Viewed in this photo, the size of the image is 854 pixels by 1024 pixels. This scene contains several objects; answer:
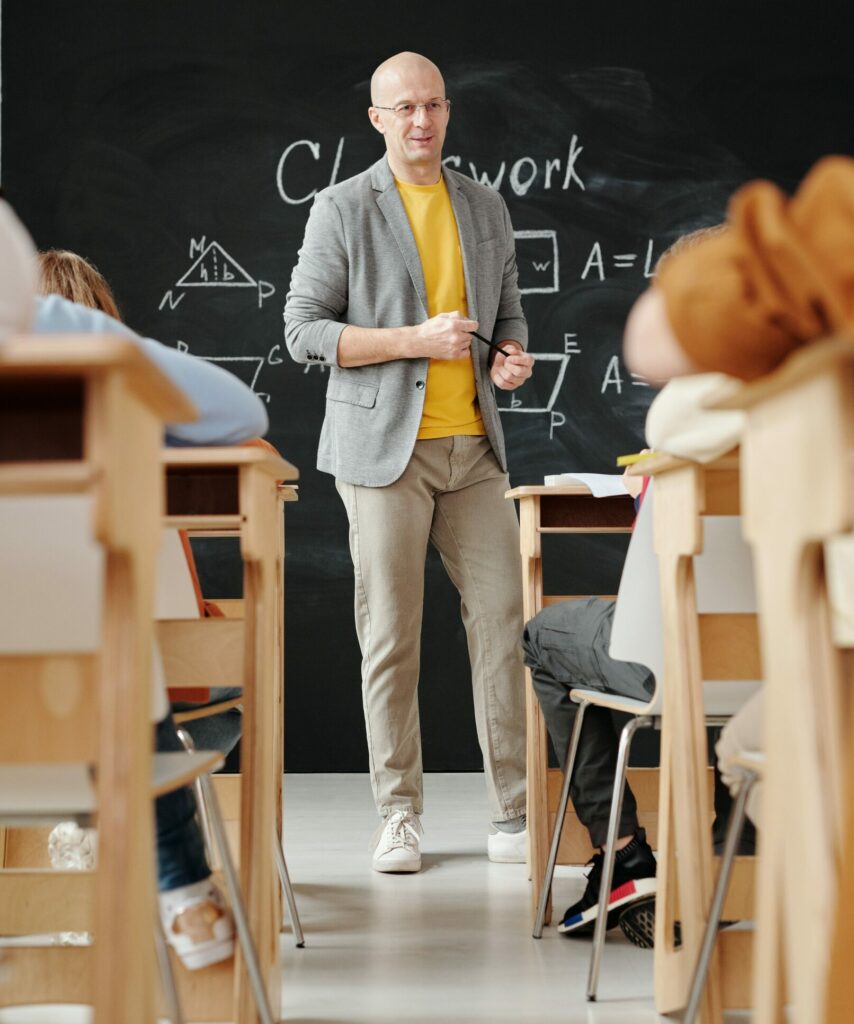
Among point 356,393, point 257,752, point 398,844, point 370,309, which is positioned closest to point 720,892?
point 257,752

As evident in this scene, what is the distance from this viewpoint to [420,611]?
3.11 meters

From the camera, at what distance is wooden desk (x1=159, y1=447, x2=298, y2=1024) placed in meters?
1.73

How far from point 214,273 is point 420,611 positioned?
1.89 meters

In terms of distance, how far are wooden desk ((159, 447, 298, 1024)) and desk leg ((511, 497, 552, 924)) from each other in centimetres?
81

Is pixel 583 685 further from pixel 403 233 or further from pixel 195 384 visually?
pixel 403 233

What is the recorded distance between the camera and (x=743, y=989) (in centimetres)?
173

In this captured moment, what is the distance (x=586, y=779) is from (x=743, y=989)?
2.06ft

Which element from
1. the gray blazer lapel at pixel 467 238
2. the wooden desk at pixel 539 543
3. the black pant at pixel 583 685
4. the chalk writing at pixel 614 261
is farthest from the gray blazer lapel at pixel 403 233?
the chalk writing at pixel 614 261

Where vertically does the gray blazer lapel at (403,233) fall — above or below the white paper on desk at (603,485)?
above

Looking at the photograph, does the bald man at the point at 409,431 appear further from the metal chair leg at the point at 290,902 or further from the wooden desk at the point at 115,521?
the wooden desk at the point at 115,521

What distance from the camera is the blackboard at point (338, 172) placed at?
14.6 feet

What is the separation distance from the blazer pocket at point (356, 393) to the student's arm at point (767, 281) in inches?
77.5

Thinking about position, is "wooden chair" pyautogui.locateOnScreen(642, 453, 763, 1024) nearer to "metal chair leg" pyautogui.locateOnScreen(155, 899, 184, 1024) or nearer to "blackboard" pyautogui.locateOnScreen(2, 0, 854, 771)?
"metal chair leg" pyautogui.locateOnScreen(155, 899, 184, 1024)

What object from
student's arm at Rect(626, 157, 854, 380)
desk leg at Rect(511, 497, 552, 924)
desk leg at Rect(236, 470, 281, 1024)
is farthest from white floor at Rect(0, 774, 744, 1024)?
student's arm at Rect(626, 157, 854, 380)
